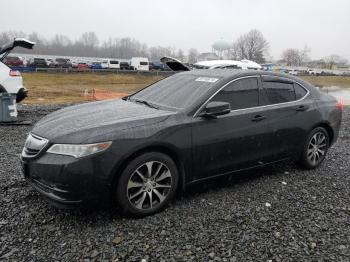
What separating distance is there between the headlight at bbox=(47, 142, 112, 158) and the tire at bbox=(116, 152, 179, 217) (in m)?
0.36

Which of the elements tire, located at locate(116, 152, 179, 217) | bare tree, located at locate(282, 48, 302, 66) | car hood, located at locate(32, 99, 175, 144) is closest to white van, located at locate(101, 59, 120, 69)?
car hood, located at locate(32, 99, 175, 144)

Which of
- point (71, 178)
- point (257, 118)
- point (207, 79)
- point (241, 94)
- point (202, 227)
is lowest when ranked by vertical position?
point (202, 227)

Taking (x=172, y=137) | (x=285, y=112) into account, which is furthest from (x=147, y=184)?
(x=285, y=112)

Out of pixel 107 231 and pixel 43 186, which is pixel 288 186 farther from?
pixel 43 186

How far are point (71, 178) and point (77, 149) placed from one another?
279mm

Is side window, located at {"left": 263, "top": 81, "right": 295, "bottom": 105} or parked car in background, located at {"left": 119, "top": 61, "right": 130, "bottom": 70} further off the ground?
parked car in background, located at {"left": 119, "top": 61, "right": 130, "bottom": 70}

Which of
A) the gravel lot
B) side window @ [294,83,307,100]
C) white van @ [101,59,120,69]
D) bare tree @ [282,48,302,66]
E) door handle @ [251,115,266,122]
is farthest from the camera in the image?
bare tree @ [282,48,302,66]

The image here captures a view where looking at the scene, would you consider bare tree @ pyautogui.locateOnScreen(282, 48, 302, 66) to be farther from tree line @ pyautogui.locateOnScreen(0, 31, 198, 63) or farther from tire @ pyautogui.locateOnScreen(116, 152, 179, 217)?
tire @ pyautogui.locateOnScreen(116, 152, 179, 217)

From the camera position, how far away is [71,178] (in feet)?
10.4

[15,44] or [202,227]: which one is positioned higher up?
[15,44]

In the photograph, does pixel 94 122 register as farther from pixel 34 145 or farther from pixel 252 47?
pixel 252 47

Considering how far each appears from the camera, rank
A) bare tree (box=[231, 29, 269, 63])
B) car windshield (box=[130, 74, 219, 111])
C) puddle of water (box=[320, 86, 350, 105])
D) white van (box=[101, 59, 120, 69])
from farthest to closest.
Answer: bare tree (box=[231, 29, 269, 63])
white van (box=[101, 59, 120, 69])
puddle of water (box=[320, 86, 350, 105])
car windshield (box=[130, 74, 219, 111])

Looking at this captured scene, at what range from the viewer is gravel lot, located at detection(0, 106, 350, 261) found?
302 centimetres

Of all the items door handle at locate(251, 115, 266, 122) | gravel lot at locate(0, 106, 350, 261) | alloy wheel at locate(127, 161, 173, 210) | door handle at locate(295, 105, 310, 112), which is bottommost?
gravel lot at locate(0, 106, 350, 261)
